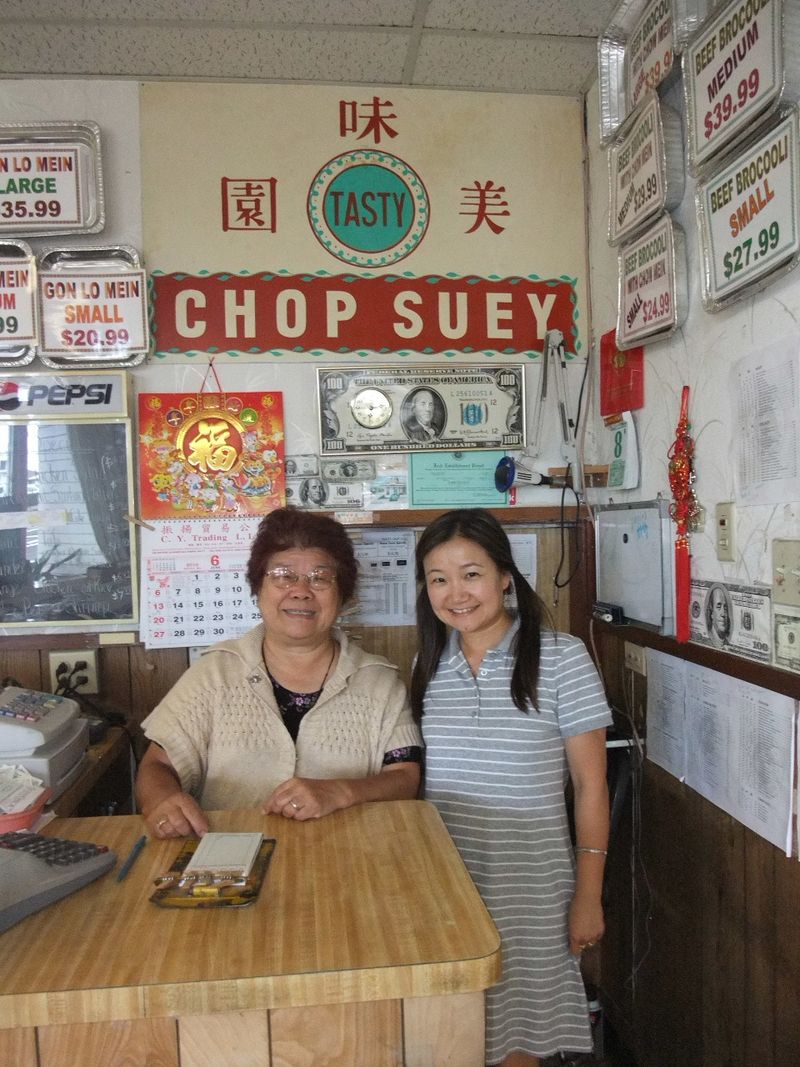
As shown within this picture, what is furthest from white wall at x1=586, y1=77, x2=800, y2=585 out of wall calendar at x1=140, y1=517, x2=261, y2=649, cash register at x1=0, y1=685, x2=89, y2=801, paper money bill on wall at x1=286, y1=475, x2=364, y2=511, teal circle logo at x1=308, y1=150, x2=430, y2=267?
cash register at x1=0, y1=685, x2=89, y2=801

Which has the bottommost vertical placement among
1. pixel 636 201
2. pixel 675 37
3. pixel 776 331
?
pixel 776 331

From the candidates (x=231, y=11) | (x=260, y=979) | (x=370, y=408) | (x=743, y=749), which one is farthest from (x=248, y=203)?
(x=260, y=979)

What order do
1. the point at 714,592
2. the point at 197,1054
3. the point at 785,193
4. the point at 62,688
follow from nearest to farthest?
the point at 197,1054, the point at 785,193, the point at 714,592, the point at 62,688

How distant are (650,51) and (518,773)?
5.46ft

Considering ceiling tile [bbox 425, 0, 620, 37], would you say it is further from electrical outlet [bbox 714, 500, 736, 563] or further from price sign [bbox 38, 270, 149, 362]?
electrical outlet [bbox 714, 500, 736, 563]

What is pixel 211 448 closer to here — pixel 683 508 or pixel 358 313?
pixel 358 313

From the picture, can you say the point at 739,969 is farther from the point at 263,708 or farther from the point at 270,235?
the point at 270,235

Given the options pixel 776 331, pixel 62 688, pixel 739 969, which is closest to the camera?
pixel 776 331

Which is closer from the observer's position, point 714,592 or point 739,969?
point 739,969

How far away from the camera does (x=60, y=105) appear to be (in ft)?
7.04

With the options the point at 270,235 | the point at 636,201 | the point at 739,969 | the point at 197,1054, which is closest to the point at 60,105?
the point at 270,235

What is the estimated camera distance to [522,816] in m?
1.44

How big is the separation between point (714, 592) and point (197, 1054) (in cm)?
127

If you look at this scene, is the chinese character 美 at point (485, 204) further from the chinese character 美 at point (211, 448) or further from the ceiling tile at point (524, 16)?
the chinese character 美 at point (211, 448)
